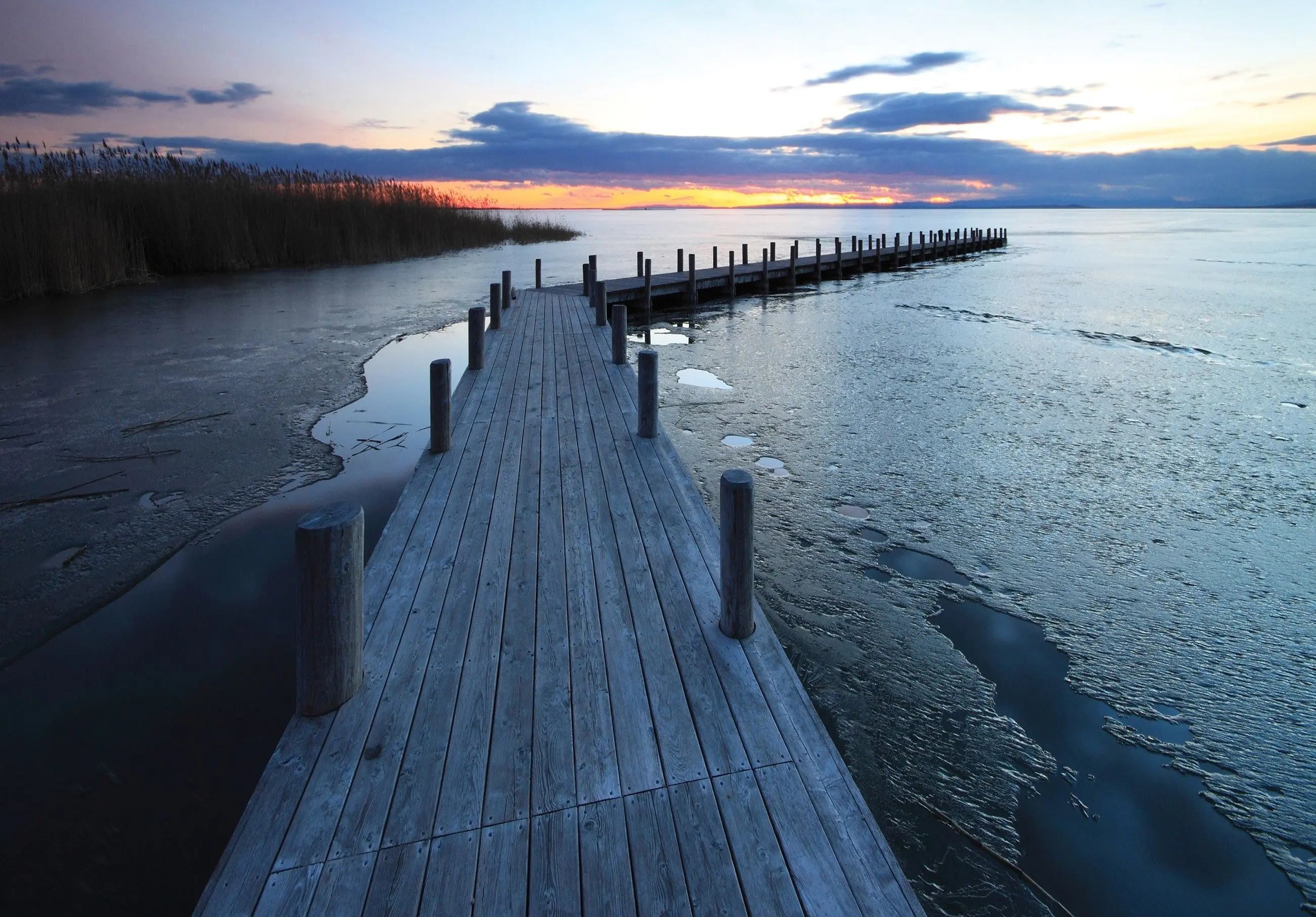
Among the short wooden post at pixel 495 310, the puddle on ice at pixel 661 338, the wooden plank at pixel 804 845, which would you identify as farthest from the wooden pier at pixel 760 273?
the wooden plank at pixel 804 845

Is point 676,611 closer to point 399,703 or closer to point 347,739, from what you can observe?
point 399,703

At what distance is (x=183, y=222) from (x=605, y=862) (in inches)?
1053

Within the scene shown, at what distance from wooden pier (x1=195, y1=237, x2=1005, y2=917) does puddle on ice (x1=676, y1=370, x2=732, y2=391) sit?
725 cm

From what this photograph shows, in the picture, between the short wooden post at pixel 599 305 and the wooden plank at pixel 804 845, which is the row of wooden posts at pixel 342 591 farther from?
the short wooden post at pixel 599 305

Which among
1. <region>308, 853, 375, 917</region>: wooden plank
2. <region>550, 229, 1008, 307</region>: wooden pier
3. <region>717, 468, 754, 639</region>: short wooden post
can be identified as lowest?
<region>308, 853, 375, 917</region>: wooden plank

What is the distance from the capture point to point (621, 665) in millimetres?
3287

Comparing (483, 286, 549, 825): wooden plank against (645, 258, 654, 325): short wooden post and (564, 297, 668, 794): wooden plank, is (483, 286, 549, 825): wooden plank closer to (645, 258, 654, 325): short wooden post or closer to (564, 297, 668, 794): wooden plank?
(564, 297, 668, 794): wooden plank

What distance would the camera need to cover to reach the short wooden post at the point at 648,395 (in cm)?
651

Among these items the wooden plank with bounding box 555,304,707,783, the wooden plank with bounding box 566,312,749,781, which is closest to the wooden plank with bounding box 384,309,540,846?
the wooden plank with bounding box 555,304,707,783

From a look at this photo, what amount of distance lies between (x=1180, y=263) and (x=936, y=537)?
44.8 metres

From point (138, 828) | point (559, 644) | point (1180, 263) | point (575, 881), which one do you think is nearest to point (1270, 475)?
point (559, 644)

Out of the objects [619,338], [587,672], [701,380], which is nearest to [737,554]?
[587,672]

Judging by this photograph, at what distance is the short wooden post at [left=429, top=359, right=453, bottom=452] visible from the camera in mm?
6074

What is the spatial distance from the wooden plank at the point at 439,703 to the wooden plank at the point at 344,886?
0.34 ft
